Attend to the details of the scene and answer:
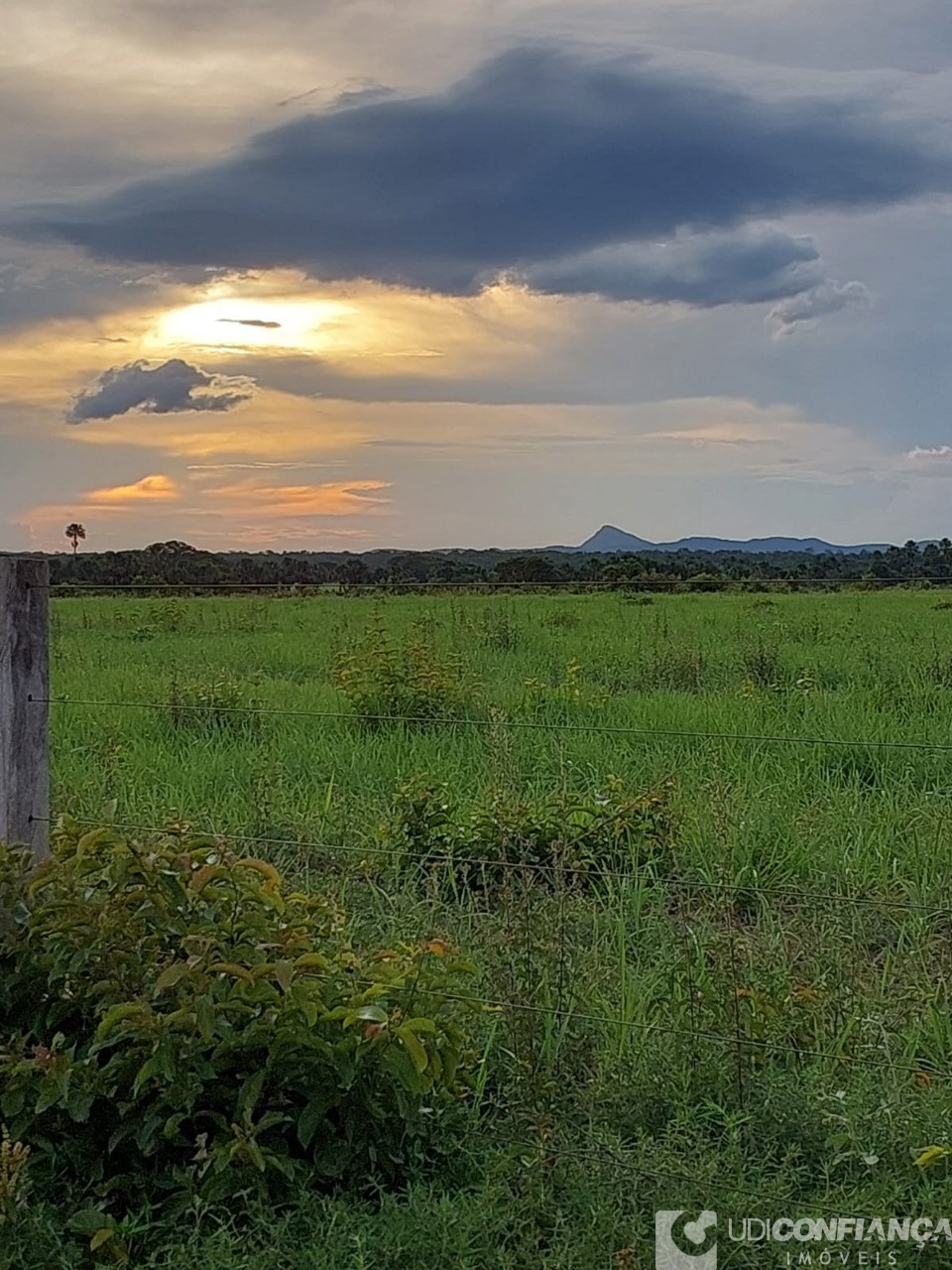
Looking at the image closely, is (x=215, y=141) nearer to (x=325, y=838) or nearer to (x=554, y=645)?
(x=554, y=645)

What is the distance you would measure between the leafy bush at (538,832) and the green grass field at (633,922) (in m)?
0.06

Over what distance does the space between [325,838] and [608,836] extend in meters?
1.38

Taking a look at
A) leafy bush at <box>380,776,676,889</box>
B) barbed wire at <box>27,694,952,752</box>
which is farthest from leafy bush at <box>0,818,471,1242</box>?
leafy bush at <box>380,776,676,889</box>

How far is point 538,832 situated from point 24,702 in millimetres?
2386

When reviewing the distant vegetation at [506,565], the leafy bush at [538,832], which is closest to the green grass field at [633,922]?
the leafy bush at [538,832]

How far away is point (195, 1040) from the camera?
304 cm

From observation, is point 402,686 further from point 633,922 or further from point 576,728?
point 576,728

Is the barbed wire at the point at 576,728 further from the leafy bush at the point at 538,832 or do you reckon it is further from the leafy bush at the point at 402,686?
the leafy bush at the point at 538,832

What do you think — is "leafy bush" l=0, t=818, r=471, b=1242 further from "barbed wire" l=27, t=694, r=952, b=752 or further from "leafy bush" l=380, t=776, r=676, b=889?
"leafy bush" l=380, t=776, r=676, b=889

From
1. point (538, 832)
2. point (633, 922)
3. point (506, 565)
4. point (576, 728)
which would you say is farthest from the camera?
point (506, 565)

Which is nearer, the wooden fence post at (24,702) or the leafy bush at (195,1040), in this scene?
the leafy bush at (195,1040)

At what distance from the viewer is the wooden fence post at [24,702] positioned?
12.2 feet

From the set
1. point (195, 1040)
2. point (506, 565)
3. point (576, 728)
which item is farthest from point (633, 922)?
point (506, 565)

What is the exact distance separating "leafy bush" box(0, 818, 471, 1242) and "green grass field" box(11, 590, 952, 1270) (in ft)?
0.48
